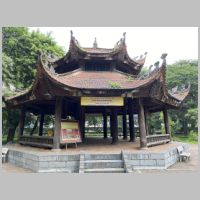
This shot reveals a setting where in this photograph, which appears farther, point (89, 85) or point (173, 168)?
point (89, 85)

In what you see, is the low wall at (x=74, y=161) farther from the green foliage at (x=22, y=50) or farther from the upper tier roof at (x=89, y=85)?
the green foliage at (x=22, y=50)

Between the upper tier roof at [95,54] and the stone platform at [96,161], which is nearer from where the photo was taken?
the stone platform at [96,161]

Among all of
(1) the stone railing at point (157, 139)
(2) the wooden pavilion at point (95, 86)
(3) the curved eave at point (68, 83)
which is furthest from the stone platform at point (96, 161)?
(3) the curved eave at point (68, 83)

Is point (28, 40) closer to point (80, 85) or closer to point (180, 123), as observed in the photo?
point (80, 85)

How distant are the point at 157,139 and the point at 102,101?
5.17 meters

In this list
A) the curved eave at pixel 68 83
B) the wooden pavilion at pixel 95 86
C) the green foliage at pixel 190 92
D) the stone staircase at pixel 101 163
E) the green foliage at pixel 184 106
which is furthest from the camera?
the green foliage at pixel 190 92

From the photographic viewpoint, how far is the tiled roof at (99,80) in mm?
13595

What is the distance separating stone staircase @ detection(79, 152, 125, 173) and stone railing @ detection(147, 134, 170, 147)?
347 centimetres

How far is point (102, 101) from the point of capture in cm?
1381

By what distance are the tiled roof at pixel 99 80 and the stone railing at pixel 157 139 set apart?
3.50 metres

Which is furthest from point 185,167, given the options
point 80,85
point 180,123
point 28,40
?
point 180,123

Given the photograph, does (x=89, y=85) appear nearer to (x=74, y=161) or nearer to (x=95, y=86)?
(x=95, y=86)

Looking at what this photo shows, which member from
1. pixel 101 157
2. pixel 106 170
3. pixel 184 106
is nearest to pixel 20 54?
pixel 101 157

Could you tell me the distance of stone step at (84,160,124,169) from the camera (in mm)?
11406
